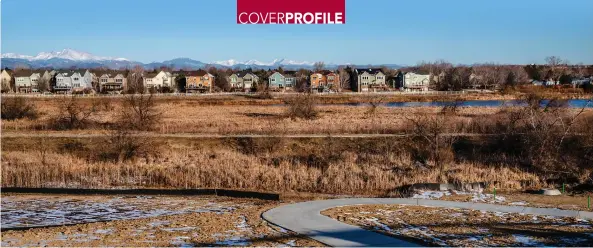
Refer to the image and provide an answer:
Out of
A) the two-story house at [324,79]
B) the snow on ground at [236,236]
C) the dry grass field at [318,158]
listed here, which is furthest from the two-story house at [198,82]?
the snow on ground at [236,236]

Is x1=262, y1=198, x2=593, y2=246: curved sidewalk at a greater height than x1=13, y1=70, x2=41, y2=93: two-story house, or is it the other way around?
x1=13, y1=70, x2=41, y2=93: two-story house

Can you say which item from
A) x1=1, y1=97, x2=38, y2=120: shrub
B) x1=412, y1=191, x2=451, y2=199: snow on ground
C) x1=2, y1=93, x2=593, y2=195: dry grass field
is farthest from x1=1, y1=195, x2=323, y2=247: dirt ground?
x1=1, y1=97, x2=38, y2=120: shrub

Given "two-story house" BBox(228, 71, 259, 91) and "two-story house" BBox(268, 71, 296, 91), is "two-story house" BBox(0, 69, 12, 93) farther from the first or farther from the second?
"two-story house" BBox(268, 71, 296, 91)

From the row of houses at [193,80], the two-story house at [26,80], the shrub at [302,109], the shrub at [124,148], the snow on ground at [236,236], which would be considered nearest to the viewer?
the snow on ground at [236,236]

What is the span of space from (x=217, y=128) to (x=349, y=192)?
68.9 ft

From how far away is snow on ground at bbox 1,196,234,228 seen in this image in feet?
58.5

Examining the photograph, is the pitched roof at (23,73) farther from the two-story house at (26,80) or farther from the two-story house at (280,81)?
the two-story house at (280,81)

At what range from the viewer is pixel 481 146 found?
3438 centimetres

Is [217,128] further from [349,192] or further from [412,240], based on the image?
[412,240]

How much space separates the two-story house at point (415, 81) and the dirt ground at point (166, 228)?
4640 inches

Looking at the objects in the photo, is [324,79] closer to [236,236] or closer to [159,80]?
[159,80]

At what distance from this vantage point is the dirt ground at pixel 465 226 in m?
14.5

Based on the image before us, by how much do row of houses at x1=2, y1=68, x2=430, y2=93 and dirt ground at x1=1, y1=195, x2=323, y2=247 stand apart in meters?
A: 104

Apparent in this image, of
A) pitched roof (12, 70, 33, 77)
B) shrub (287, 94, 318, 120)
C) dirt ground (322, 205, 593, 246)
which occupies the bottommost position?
dirt ground (322, 205, 593, 246)
